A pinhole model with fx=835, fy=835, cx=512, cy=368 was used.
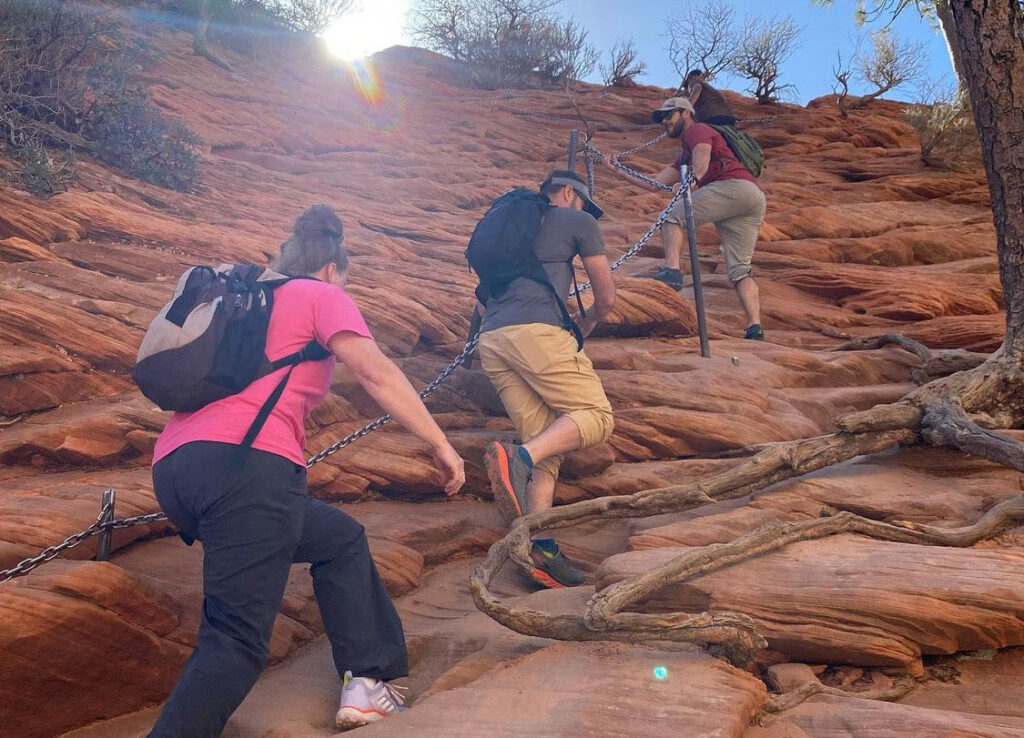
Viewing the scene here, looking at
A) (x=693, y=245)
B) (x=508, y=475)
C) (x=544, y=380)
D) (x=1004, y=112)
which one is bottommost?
(x=508, y=475)

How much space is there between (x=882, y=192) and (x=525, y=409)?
11.5 meters

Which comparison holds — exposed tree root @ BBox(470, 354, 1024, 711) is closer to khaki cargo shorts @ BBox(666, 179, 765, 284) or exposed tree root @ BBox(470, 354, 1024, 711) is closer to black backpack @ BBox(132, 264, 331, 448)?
black backpack @ BBox(132, 264, 331, 448)

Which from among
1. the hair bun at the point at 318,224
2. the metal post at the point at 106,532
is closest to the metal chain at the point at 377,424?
the metal post at the point at 106,532

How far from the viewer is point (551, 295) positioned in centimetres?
529

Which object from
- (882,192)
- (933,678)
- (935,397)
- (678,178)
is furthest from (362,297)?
(882,192)

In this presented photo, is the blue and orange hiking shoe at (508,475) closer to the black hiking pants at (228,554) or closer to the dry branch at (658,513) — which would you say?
the dry branch at (658,513)

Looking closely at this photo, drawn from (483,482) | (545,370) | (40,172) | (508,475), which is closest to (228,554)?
(508,475)

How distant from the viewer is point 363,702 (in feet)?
11.3

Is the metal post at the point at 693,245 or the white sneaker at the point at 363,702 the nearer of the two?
the white sneaker at the point at 363,702

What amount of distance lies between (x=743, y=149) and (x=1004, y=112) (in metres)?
3.14

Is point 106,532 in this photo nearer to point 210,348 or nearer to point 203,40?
point 210,348

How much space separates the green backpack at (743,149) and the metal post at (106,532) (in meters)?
7.07

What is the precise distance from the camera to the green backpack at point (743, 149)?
881 cm

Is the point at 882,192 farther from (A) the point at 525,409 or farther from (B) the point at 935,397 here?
(A) the point at 525,409
